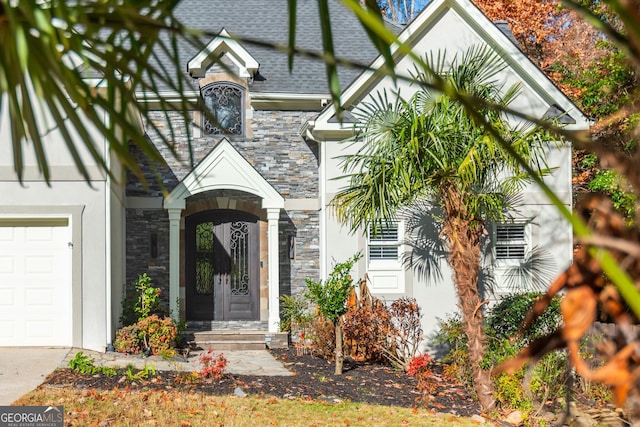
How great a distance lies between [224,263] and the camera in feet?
53.5

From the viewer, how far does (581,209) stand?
3.07 feet

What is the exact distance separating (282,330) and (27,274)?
5.16 metres

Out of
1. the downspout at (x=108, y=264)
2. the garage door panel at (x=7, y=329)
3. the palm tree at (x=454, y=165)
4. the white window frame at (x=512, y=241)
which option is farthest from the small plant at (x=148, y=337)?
the white window frame at (x=512, y=241)

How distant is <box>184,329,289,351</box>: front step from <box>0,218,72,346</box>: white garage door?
284 centimetres

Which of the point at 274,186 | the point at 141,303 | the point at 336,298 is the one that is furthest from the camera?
the point at 274,186

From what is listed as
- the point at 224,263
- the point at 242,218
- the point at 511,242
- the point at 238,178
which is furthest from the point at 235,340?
the point at 511,242

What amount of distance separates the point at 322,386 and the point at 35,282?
5.89m

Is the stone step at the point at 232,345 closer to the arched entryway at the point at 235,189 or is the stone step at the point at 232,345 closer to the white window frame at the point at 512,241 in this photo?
the arched entryway at the point at 235,189

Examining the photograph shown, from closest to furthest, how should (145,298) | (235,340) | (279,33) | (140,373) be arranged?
(140,373)
(145,298)
(235,340)
(279,33)

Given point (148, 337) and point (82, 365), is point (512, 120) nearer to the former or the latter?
point (148, 337)

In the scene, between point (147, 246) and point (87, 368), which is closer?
point (87, 368)

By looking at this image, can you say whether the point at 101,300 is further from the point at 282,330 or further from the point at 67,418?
the point at 67,418

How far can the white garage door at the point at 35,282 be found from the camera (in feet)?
42.9

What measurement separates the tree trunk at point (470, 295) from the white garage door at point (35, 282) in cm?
719
